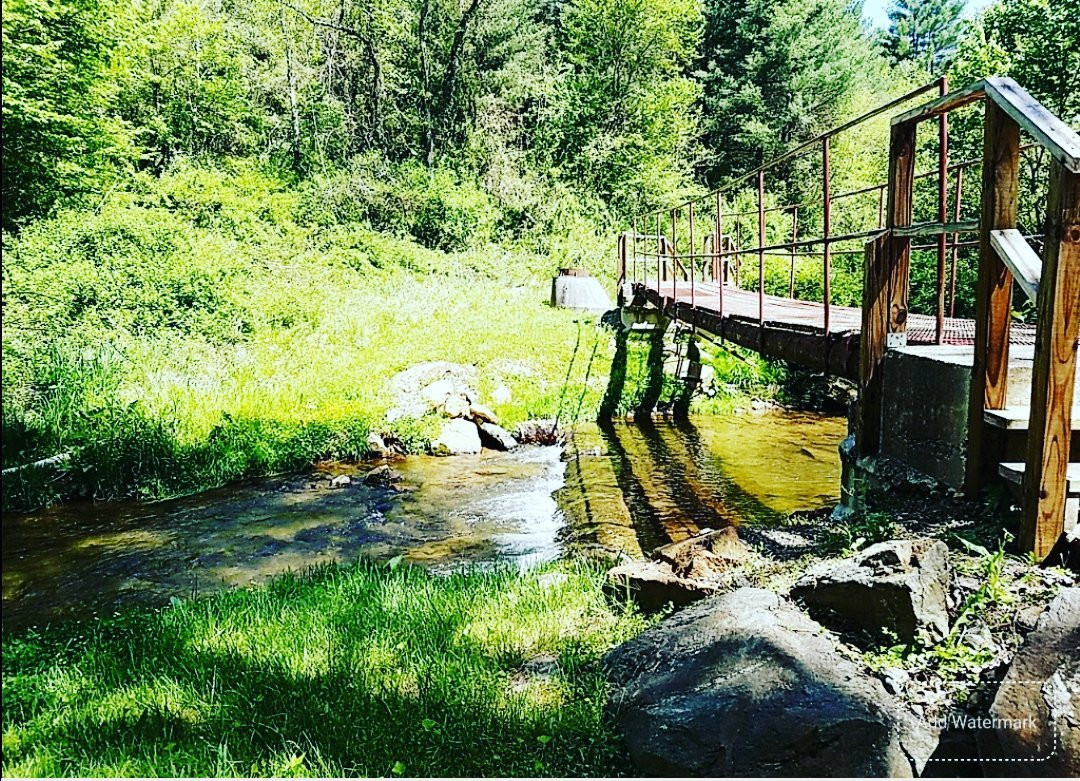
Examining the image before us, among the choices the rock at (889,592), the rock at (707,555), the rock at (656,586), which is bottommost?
the rock at (656,586)

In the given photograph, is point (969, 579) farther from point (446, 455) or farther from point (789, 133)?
point (789, 133)

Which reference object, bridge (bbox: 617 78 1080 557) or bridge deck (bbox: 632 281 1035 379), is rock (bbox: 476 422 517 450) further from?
bridge (bbox: 617 78 1080 557)

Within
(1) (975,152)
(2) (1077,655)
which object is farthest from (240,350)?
(1) (975,152)

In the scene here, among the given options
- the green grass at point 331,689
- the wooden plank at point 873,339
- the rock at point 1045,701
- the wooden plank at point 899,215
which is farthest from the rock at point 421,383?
the rock at point 1045,701

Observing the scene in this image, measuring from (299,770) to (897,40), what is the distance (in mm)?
46718


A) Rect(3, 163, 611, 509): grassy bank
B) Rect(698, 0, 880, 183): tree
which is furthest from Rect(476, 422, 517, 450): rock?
Rect(698, 0, 880, 183): tree

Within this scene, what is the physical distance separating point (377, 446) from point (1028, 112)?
26.2ft

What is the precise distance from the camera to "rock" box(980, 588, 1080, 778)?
182 cm

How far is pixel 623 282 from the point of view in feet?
50.5

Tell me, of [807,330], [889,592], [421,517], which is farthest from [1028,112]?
[421,517]

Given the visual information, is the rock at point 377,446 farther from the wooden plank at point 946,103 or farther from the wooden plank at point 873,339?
the wooden plank at point 946,103

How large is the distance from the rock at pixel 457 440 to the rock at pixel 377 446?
565 mm

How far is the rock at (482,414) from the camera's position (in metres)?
10.7

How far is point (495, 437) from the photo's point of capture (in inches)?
405
